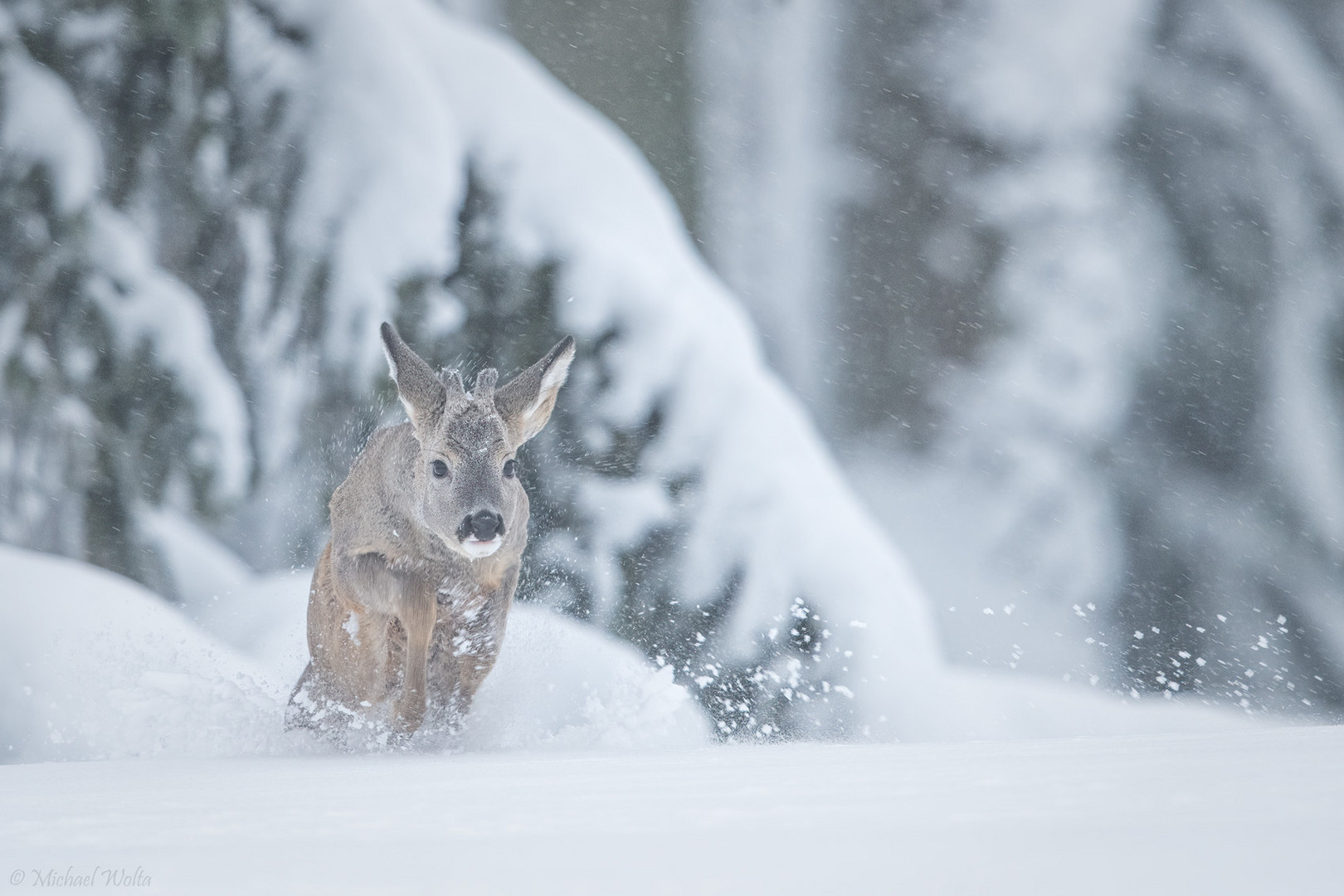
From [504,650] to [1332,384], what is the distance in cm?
508

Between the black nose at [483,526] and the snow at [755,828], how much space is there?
0.96 meters

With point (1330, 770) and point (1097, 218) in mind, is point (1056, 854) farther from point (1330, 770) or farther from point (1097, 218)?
A: point (1097, 218)

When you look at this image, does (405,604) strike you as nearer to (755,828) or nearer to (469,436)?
(469,436)

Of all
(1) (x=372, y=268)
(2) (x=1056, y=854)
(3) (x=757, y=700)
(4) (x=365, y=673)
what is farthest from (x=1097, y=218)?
(2) (x=1056, y=854)

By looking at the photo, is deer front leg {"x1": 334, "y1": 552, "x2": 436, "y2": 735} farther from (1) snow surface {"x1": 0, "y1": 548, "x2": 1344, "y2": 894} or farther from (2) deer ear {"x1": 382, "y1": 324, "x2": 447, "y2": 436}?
(2) deer ear {"x1": 382, "y1": 324, "x2": 447, "y2": 436}

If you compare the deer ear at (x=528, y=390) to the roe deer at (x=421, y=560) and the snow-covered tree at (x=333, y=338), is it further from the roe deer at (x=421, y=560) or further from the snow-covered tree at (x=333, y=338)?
the snow-covered tree at (x=333, y=338)

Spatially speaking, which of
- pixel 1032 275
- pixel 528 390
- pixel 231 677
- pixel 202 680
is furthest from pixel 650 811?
pixel 1032 275

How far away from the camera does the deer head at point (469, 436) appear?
3137 mm

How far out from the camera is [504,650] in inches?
165

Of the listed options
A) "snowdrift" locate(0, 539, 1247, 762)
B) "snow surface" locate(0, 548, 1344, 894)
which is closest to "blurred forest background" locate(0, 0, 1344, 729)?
"snowdrift" locate(0, 539, 1247, 762)

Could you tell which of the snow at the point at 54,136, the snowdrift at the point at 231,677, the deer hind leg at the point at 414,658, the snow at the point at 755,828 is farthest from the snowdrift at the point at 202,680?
the snow at the point at 54,136

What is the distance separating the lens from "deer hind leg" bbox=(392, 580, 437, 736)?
3.11 m

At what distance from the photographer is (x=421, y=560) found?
324 centimetres

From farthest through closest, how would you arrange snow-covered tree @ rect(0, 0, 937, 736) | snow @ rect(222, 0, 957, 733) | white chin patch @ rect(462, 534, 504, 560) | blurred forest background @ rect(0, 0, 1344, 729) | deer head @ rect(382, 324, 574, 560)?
blurred forest background @ rect(0, 0, 1344, 729), snow @ rect(222, 0, 957, 733), snow-covered tree @ rect(0, 0, 937, 736), deer head @ rect(382, 324, 574, 560), white chin patch @ rect(462, 534, 504, 560)
